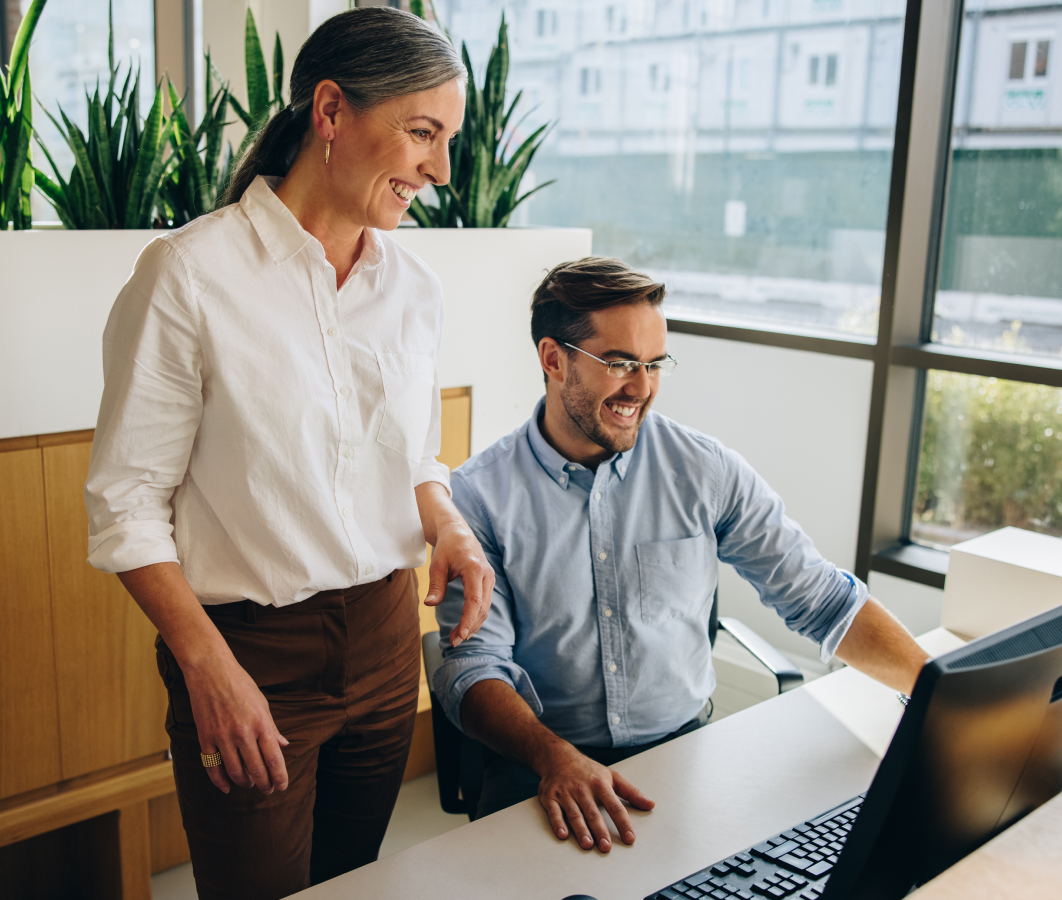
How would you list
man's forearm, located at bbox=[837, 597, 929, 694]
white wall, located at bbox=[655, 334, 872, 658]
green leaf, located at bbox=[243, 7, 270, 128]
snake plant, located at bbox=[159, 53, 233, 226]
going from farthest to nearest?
white wall, located at bbox=[655, 334, 872, 658], green leaf, located at bbox=[243, 7, 270, 128], snake plant, located at bbox=[159, 53, 233, 226], man's forearm, located at bbox=[837, 597, 929, 694]

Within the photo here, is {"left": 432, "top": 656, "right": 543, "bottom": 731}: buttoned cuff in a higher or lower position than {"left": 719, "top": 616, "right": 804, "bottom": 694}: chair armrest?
higher

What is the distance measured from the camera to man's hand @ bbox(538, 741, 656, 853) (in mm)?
1166

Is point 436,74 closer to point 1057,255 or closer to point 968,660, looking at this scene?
point 968,660

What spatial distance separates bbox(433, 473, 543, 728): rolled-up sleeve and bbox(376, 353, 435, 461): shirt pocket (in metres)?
0.27

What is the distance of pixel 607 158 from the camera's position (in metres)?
3.62

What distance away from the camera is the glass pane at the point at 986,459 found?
8.54 feet

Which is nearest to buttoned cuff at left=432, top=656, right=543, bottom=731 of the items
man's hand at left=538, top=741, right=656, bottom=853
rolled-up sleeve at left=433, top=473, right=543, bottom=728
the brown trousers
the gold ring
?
rolled-up sleeve at left=433, top=473, right=543, bottom=728

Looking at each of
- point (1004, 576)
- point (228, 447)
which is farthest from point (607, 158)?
point (228, 447)

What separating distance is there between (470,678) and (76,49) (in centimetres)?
327

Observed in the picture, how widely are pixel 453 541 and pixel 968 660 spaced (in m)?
0.69

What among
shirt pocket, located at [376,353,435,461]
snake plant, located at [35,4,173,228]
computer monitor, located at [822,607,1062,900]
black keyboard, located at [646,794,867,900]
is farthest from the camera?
snake plant, located at [35,4,173,228]

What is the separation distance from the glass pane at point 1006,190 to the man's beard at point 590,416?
1442 mm

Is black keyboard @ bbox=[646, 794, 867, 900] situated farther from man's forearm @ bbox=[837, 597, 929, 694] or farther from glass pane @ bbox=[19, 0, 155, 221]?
glass pane @ bbox=[19, 0, 155, 221]

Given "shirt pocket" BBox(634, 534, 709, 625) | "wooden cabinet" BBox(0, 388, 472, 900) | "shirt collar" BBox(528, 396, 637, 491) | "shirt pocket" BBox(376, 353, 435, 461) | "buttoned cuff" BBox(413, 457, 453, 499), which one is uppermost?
"shirt pocket" BBox(376, 353, 435, 461)
